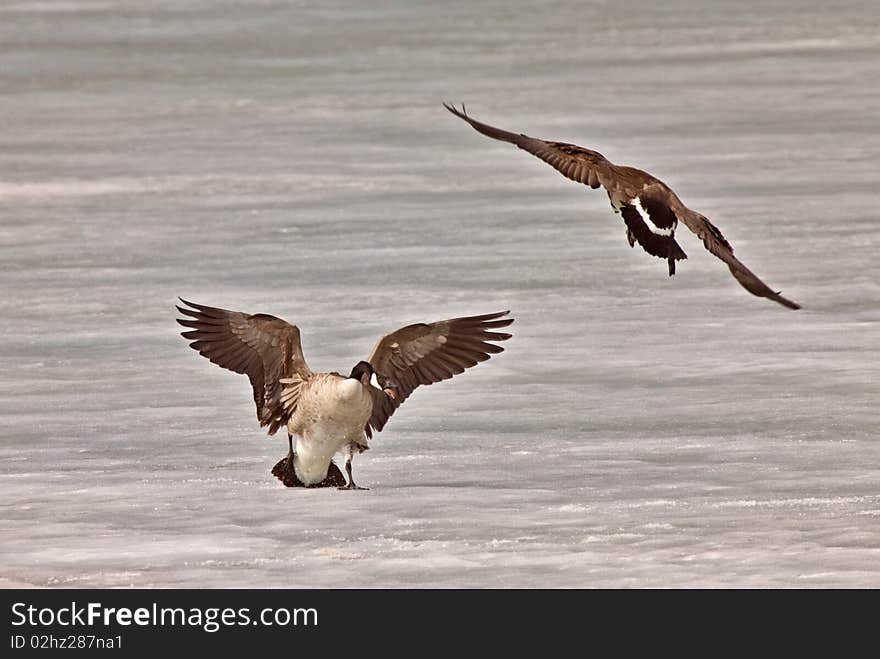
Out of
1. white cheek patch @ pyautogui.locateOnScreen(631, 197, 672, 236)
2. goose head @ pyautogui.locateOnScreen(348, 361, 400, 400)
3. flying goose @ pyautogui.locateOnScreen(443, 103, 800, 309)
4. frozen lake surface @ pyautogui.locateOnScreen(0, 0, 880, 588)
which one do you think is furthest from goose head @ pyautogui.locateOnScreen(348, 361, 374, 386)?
white cheek patch @ pyautogui.locateOnScreen(631, 197, 672, 236)

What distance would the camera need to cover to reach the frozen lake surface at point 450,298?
20.7ft

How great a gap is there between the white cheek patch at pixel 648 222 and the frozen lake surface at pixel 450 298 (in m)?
0.71

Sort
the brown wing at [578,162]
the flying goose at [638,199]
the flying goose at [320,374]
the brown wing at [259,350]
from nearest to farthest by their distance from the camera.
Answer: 1. the flying goose at [320,374]
2. the brown wing at [259,350]
3. the flying goose at [638,199]
4. the brown wing at [578,162]

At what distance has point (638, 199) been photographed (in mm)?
7840

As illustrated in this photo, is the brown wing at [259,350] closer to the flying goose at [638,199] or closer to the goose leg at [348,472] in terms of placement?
the goose leg at [348,472]

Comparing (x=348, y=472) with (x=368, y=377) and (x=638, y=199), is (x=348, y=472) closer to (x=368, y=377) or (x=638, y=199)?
(x=368, y=377)

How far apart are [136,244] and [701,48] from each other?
8.68m

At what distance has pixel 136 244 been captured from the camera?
452 inches

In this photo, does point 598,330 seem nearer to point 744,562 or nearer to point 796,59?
point 744,562

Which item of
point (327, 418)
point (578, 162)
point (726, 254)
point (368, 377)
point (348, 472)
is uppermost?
point (578, 162)

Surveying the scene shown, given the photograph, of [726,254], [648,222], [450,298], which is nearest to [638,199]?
[648,222]

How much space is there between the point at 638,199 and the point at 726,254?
77cm

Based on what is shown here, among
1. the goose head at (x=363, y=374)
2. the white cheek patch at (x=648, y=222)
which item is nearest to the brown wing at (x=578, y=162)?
the white cheek patch at (x=648, y=222)

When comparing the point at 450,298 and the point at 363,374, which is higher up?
the point at 450,298
